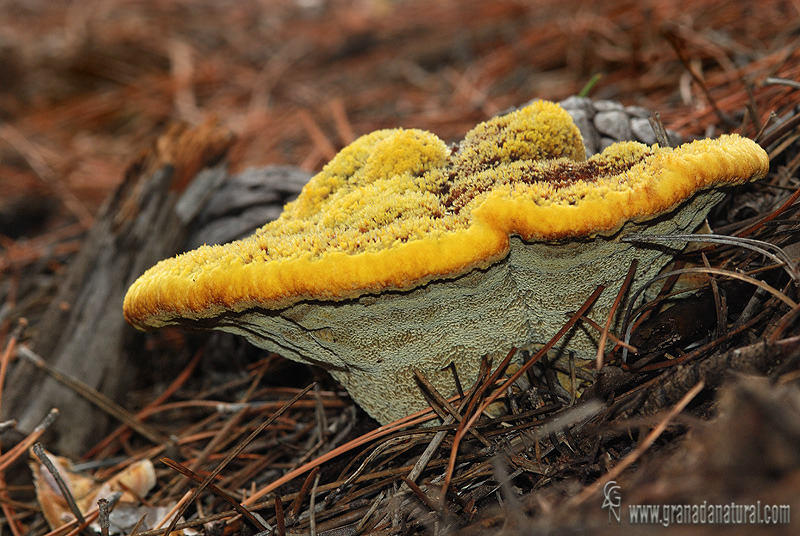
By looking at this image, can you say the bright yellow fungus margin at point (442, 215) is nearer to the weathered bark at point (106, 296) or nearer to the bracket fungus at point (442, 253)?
the bracket fungus at point (442, 253)

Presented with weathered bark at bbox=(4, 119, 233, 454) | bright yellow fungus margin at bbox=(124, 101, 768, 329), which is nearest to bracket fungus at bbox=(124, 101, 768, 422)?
bright yellow fungus margin at bbox=(124, 101, 768, 329)

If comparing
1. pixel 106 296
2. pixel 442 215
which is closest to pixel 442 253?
pixel 442 215

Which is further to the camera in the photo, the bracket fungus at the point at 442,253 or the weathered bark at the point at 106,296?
the weathered bark at the point at 106,296

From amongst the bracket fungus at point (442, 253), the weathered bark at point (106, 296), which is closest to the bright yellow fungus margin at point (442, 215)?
the bracket fungus at point (442, 253)

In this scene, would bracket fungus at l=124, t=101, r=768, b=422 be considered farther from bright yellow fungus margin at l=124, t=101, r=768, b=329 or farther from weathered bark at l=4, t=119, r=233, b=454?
weathered bark at l=4, t=119, r=233, b=454

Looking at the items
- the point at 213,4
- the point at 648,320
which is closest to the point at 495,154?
the point at 648,320
